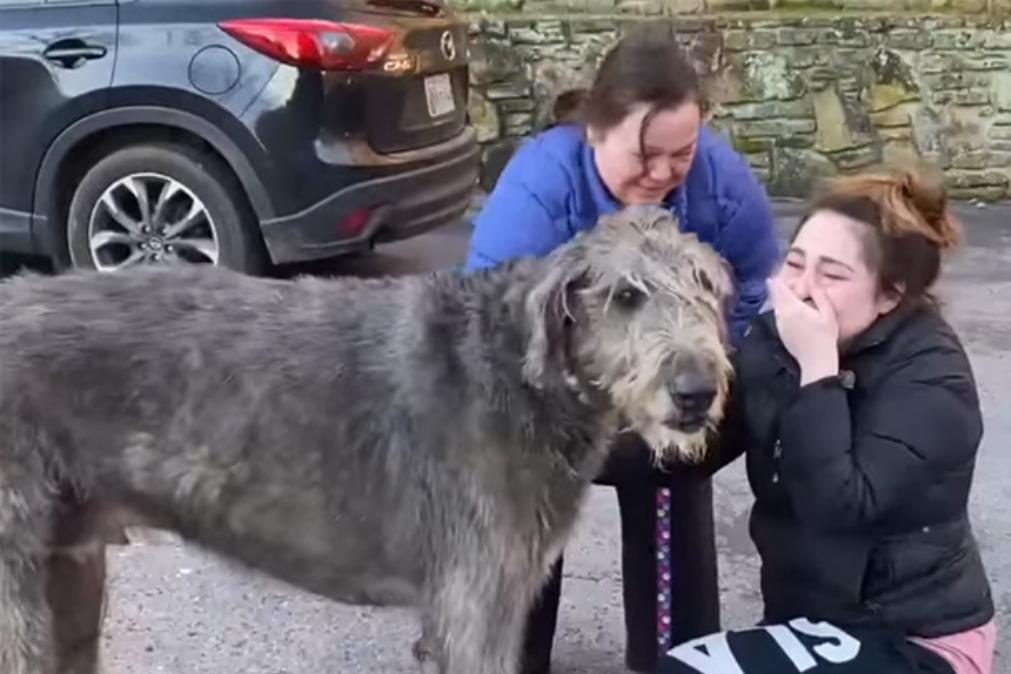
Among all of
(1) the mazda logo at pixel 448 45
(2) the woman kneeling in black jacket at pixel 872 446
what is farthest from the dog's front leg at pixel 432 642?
(1) the mazda logo at pixel 448 45

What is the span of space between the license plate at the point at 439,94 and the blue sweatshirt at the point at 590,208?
4135mm

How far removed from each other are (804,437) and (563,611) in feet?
5.37

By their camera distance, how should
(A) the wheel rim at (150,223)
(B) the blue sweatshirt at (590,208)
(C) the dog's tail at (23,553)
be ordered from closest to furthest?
(C) the dog's tail at (23,553), (B) the blue sweatshirt at (590,208), (A) the wheel rim at (150,223)

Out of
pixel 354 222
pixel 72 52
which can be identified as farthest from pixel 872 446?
pixel 72 52

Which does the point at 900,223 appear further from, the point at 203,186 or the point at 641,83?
the point at 203,186

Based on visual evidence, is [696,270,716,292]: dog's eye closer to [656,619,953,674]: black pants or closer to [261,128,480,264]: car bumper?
[656,619,953,674]: black pants

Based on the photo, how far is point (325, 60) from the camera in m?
7.45

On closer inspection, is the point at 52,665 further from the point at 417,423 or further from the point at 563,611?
the point at 563,611

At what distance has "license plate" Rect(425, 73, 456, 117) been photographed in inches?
320

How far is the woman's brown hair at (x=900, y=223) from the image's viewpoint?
3.41 meters

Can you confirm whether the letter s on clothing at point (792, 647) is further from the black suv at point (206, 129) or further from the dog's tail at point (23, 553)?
the black suv at point (206, 129)

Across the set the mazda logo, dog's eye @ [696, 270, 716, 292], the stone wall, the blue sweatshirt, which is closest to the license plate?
the mazda logo

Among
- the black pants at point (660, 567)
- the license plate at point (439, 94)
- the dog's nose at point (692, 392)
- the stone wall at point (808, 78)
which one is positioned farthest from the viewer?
the stone wall at point (808, 78)

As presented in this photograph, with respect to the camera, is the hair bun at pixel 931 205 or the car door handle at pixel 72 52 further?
the car door handle at pixel 72 52
